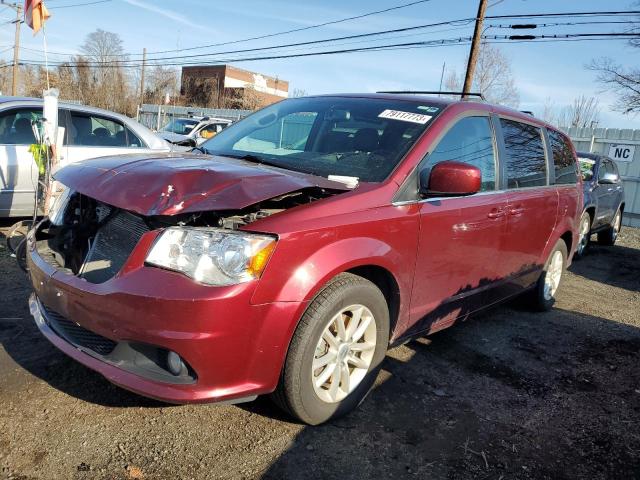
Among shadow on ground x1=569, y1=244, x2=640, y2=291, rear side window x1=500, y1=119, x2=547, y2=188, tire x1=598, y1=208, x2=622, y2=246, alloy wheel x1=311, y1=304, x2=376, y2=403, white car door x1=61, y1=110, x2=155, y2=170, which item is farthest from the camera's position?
tire x1=598, y1=208, x2=622, y2=246

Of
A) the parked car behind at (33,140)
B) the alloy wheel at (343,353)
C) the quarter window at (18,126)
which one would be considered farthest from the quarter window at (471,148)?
the quarter window at (18,126)

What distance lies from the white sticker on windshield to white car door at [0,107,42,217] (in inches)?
185

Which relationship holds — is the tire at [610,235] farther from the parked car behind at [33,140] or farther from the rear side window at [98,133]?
the rear side window at [98,133]

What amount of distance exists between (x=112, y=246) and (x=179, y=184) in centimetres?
61

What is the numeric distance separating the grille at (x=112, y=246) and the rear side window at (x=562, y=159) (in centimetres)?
385

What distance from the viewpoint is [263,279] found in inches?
91.9

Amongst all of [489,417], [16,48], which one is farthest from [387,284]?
[16,48]

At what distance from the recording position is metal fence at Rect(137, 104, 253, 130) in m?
29.7

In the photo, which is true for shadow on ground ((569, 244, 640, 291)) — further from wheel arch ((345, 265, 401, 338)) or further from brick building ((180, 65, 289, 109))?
brick building ((180, 65, 289, 109))

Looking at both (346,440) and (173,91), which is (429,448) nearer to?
(346,440)

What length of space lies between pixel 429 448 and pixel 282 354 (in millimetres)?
955

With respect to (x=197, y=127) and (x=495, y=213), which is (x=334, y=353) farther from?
(x=197, y=127)

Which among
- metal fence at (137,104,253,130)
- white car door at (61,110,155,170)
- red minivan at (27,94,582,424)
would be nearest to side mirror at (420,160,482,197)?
red minivan at (27,94,582,424)

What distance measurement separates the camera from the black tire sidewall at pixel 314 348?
2.53 metres
